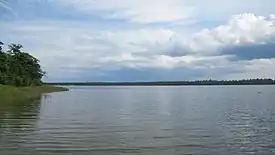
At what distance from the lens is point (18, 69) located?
10931cm

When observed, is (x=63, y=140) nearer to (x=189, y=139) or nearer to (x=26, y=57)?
(x=189, y=139)

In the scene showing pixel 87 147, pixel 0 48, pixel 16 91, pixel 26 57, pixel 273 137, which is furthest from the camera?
pixel 26 57

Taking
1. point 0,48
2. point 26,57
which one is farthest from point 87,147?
point 26,57

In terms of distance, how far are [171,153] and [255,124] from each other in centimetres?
1568

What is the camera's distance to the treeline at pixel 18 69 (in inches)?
3691

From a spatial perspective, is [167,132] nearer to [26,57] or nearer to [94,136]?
[94,136]

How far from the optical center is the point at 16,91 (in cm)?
7919

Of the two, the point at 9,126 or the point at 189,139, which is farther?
the point at 9,126

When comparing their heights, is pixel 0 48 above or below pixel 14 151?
above

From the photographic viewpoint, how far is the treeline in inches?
3691

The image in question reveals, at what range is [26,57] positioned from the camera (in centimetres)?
11850

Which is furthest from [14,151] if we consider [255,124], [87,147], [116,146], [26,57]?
[26,57]

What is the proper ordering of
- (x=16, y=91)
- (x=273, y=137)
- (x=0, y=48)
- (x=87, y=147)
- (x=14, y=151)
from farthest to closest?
(x=0, y=48) → (x=16, y=91) → (x=273, y=137) → (x=87, y=147) → (x=14, y=151)

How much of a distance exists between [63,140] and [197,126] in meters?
11.7
